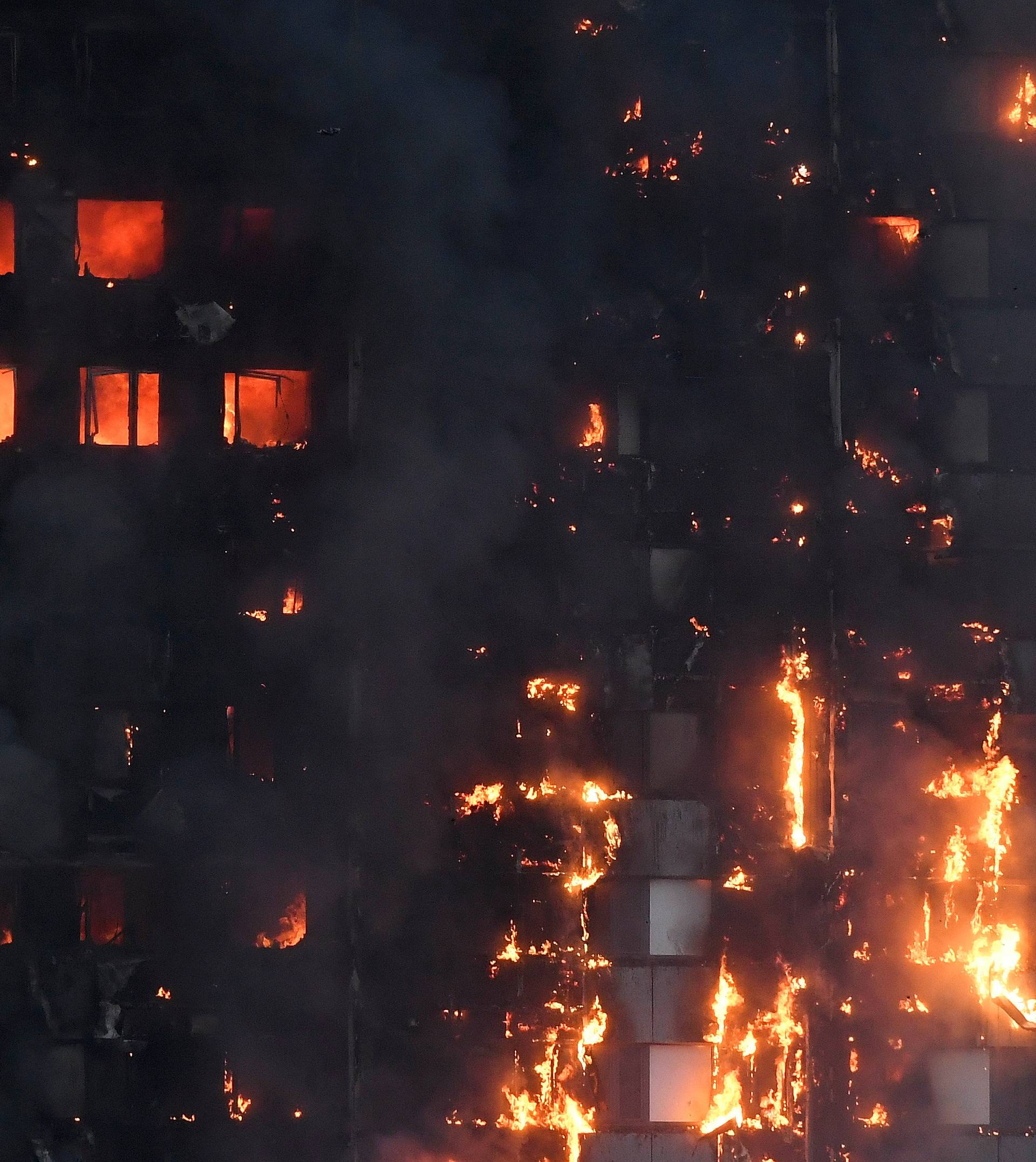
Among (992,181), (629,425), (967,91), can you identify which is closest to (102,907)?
(629,425)

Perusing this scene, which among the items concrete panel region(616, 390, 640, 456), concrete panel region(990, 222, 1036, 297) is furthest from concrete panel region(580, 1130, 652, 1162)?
concrete panel region(990, 222, 1036, 297)

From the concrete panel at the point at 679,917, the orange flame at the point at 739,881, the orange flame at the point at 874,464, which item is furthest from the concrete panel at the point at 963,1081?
the orange flame at the point at 874,464

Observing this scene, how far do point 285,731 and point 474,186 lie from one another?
443 cm

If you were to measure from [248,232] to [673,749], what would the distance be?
5.24 meters

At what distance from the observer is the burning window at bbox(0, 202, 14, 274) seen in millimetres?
6781

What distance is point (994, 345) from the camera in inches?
273

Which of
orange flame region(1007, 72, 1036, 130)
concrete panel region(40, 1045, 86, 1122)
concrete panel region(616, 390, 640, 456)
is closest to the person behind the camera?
concrete panel region(40, 1045, 86, 1122)

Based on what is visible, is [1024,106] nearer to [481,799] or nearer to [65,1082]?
[481,799]

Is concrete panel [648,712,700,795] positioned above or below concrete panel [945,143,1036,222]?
below

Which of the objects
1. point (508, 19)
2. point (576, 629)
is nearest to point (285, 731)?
point (576, 629)

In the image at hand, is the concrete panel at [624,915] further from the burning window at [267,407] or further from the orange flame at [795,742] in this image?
the burning window at [267,407]

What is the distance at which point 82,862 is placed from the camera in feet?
21.7

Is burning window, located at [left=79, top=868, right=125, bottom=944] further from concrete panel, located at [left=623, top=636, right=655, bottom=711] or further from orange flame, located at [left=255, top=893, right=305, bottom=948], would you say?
concrete panel, located at [left=623, top=636, right=655, bottom=711]

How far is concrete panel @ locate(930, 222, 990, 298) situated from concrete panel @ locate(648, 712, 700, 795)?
13.1 ft
